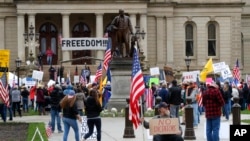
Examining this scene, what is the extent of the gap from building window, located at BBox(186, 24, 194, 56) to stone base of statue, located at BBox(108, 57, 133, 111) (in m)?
37.4

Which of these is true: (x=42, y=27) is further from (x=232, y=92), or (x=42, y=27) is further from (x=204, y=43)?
(x=232, y=92)

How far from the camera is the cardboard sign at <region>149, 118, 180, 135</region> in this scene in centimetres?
1434

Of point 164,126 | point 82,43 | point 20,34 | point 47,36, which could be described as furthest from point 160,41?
point 164,126

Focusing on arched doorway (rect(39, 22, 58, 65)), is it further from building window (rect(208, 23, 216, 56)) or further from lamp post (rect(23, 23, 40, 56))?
building window (rect(208, 23, 216, 56))

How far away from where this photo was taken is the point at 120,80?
35281 millimetres

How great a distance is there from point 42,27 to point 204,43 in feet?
51.9

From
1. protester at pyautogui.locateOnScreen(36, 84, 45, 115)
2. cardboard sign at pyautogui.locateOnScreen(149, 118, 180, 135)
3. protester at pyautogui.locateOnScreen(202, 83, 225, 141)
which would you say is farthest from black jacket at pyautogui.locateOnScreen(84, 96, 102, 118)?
protester at pyautogui.locateOnScreen(36, 84, 45, 115)

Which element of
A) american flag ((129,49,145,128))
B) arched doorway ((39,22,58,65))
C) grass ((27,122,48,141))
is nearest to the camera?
american flag ((129,49,145,128))

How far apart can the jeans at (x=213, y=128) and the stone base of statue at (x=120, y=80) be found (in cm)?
1508

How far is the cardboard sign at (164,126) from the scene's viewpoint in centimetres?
1434

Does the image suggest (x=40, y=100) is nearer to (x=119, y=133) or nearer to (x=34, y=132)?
(x=34, y=132)

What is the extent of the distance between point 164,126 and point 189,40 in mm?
58867

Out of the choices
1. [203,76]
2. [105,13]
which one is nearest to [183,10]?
[105,13]

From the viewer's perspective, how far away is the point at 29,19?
66.9m
